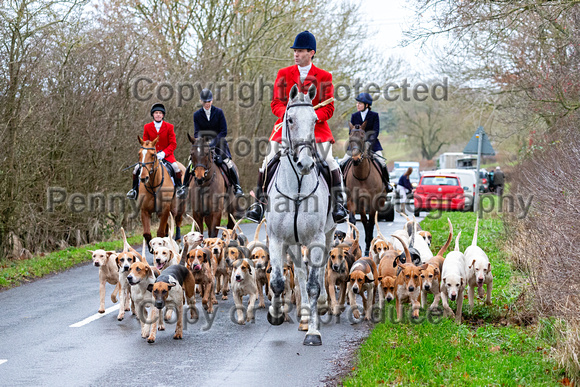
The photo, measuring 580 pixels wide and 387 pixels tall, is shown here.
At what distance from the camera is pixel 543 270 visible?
752 cm

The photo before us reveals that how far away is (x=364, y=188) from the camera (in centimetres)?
1321

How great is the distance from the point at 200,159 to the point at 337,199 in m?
4.43

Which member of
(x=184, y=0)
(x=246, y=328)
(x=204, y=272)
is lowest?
(x=246, y=328)

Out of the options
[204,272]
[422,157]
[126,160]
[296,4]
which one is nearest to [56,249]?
[126,160]

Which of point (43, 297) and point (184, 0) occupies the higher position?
point (184, 0)

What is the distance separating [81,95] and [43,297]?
6783mm

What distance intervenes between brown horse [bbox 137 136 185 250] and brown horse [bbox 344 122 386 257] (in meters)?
3.53

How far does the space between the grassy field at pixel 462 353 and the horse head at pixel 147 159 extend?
6170mm

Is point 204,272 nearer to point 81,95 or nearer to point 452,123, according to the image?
point 81,95

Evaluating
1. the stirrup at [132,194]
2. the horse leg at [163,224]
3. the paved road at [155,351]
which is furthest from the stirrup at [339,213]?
the stirrup at [132,194]

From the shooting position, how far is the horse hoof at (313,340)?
743cm

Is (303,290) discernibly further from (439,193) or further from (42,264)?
(439,193)

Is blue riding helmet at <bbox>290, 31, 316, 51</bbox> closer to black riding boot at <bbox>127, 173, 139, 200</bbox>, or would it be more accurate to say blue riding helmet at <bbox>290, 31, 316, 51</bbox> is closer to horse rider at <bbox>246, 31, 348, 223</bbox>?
horse rider at <bbox>246, 31, 348, 223</bbox>

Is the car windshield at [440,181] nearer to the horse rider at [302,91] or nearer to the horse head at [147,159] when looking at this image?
the horse head at [147,159]
